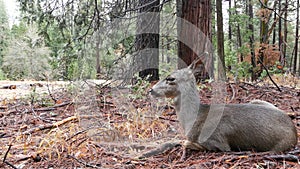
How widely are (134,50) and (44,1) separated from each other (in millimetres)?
2183

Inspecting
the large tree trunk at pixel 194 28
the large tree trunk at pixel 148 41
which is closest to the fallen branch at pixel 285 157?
the large tree trunk at pixel 194 28

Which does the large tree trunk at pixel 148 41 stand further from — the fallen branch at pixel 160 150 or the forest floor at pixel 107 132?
the fallen branch at pixel 160 150

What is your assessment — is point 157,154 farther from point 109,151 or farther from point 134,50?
point 134,50

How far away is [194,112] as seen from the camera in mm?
3129

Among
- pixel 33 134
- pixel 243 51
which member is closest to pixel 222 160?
pixel 33 134

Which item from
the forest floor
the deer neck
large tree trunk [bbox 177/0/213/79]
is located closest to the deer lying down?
the deer neck

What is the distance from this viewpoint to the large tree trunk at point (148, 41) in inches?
255

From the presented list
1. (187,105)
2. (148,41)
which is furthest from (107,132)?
(148,41)

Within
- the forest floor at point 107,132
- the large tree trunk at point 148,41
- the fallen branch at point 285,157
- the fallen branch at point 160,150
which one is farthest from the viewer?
the large tree trunk at point 148,41

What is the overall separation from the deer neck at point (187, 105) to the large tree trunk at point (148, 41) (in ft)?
10.5

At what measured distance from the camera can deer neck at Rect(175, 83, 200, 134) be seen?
3109 mm

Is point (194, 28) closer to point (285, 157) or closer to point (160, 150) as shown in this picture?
point (160, 150)

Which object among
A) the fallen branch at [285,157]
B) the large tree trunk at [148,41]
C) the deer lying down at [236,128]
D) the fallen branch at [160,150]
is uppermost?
the large tree trunk at [148,41]

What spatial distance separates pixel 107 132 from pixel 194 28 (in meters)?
3.26
